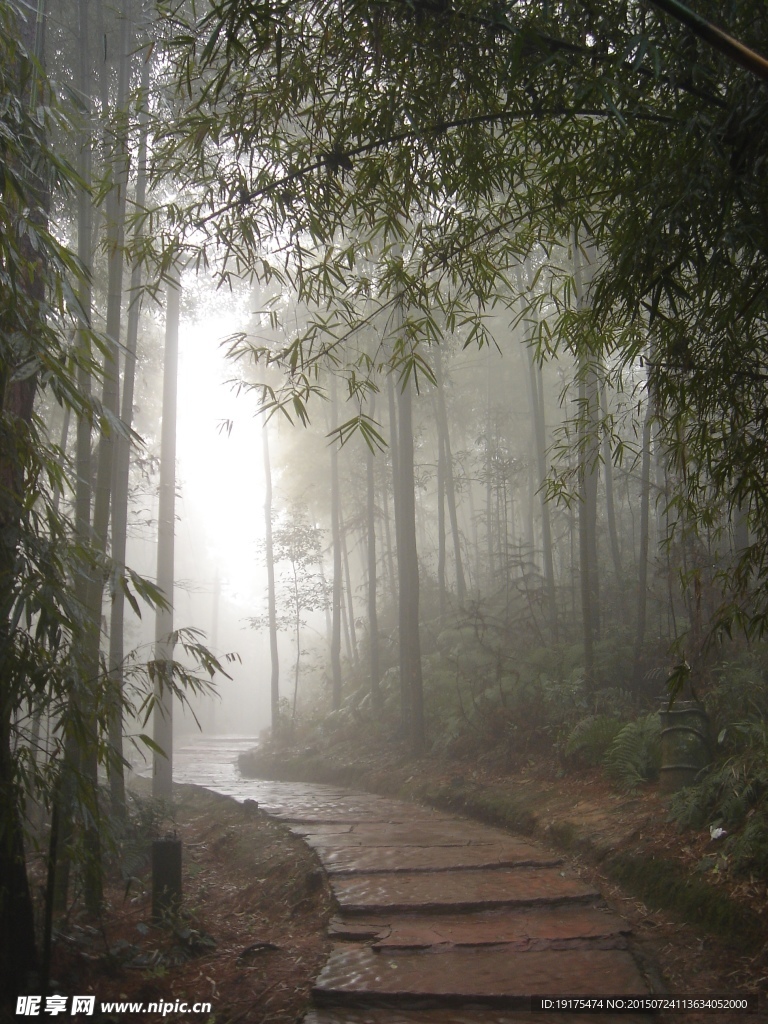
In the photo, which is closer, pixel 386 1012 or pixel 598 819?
pixel 386 1012

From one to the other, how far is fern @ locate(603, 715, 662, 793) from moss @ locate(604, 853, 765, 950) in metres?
1.27

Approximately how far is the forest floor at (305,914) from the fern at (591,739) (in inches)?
9.5

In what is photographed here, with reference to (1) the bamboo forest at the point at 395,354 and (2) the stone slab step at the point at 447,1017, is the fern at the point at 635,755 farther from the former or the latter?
(2) the stone slab step at the point at 447,1017

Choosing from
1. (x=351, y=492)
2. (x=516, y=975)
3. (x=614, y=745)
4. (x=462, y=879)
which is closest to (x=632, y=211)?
(x=516, y=975)

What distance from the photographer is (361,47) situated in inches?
114

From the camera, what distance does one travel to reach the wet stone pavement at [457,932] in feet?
9.90

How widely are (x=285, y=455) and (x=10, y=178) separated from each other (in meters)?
15.3

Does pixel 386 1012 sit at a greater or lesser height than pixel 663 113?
lesser

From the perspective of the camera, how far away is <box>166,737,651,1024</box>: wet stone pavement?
302 cm

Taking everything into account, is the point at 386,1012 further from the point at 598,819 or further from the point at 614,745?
the point at 614,745

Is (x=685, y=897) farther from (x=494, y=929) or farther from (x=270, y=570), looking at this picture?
(x=270, y=570)

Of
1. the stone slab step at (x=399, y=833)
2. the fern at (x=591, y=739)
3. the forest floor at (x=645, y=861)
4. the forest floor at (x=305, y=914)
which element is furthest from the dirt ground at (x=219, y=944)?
the fern at (x=591, y=739)

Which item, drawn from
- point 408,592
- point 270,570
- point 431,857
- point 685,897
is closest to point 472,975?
point 685,897

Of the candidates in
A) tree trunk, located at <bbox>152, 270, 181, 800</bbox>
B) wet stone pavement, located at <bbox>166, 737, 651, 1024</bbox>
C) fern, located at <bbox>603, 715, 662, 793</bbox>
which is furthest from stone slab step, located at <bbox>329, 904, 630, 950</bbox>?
tree trunk, located at <bbox>152, 270, 181, 800</bbox>
